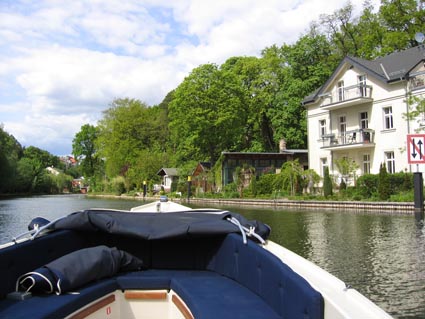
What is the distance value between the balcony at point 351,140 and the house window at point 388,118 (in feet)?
3.22

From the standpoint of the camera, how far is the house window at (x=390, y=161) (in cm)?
2922

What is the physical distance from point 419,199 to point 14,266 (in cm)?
1804

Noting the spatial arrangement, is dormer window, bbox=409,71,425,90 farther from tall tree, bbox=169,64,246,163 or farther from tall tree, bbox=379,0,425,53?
tall tree, bbox=169,64,246,163

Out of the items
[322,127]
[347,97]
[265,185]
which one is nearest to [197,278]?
[265,185]

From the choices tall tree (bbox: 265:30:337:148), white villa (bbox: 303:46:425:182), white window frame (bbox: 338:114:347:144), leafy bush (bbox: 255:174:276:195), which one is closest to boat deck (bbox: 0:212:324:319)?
white villa (bbox: 303:46:425:182)

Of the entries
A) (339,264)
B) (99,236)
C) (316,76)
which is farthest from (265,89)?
(99,236)

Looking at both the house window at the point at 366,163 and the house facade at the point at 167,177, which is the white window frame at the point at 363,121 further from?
the house facade at the point at 167,177

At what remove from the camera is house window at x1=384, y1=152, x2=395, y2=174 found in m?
29.2

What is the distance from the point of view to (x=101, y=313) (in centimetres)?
417

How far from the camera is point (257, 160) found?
4181 centimetres

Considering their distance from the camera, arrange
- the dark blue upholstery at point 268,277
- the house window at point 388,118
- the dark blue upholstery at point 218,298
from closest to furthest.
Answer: the dark blue upholstery at point 268,277 < the dark blue upholstery at point 218,298 < the house window at point 388,118

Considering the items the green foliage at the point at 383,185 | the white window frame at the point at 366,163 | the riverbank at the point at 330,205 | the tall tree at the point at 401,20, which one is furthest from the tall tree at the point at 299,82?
the green foliage at the point at 383,185

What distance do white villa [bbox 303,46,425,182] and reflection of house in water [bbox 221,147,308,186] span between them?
6297 millimetres

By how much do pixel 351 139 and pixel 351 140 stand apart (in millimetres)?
72
